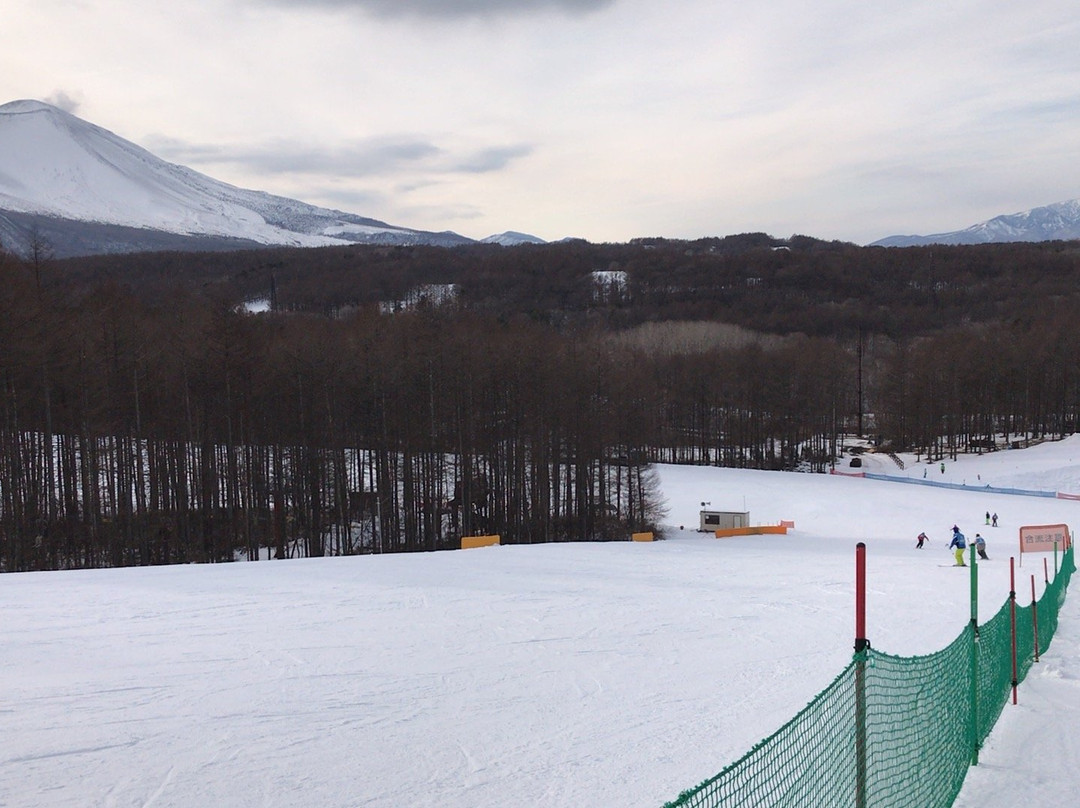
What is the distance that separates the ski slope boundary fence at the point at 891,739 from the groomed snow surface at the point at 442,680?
0.93 feet

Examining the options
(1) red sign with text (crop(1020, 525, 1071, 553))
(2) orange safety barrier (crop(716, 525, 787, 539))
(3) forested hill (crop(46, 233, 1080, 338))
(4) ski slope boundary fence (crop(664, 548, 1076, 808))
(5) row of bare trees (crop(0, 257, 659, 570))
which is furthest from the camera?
(3) forested hill (crop(46, 233, 1080, 338))

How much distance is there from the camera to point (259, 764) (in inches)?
286

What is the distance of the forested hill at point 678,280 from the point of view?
130m

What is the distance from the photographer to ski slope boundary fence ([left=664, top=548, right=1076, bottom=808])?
5.27m

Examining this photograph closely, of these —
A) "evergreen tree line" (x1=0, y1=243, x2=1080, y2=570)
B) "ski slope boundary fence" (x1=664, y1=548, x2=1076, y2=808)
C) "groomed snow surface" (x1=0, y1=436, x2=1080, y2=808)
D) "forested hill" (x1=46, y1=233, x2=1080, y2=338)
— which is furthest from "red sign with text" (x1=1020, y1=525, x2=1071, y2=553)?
"forested hill" (x1=46, y1=233, x2=1080, y2=338)

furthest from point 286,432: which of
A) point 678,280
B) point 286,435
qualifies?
point 678,280

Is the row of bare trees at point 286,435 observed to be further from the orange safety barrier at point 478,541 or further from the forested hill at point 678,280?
the forested hill at point 678,280

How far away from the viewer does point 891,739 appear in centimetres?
643

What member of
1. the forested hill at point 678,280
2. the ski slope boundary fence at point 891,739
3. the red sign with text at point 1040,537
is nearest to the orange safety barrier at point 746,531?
the red sign with text at point 1040,537

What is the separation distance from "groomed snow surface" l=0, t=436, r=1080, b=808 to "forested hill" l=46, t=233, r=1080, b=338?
10067cm

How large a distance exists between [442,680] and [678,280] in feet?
517

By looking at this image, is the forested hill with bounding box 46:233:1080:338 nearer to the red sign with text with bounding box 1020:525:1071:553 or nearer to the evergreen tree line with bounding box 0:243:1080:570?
the evergreen tree line with bounding box 0:243:1080:570

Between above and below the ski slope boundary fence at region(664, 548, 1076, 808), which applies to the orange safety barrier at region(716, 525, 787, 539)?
below

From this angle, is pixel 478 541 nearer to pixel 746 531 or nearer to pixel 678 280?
pixel 746 531
